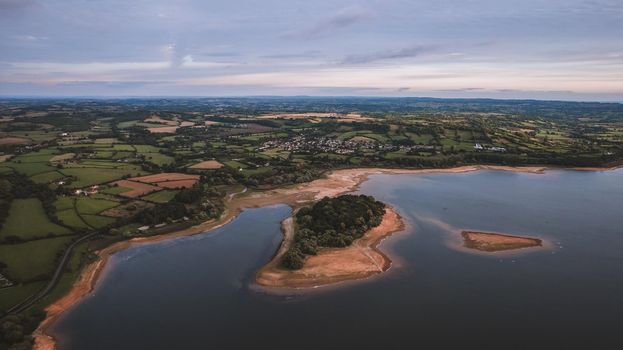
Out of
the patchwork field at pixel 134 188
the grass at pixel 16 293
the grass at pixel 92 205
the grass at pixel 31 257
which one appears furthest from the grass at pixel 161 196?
the grass at pixel 16 293

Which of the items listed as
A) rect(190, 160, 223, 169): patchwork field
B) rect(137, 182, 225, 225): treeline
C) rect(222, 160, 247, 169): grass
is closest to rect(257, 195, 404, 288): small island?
rect(137, 182, 225, 225): treeline

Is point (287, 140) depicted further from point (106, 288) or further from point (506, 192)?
point (106, 288)

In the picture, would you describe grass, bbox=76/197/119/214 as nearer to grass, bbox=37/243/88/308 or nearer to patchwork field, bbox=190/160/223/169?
grass, bbox=37/243/88/308

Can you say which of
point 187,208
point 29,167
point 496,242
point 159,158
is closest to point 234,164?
point 159,158

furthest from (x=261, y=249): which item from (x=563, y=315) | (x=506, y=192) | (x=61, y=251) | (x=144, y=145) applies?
(x=144, y=145)

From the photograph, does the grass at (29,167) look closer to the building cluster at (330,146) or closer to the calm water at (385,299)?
the calm water at (385,299)

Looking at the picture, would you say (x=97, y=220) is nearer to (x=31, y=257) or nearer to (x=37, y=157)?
(x=31, y=257)
